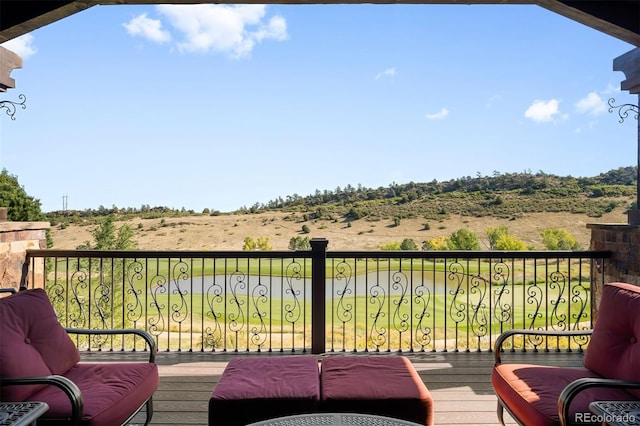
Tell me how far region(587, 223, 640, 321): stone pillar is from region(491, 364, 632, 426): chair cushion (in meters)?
2.05

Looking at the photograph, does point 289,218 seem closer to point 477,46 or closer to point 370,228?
point 370,228

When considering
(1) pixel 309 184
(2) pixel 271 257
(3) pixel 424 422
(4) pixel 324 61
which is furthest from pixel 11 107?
(1) pixel 309 184

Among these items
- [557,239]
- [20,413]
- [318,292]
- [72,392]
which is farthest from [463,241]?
[20,413]

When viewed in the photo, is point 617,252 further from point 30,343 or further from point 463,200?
point 463,200

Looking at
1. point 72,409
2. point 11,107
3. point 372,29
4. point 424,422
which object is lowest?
point 424,422

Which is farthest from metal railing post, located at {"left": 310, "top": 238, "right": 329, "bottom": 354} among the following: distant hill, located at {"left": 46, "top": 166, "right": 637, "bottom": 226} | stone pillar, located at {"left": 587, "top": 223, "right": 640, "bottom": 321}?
distant hill, located at {"left": 46, "top": 166, "right": 637, "bottom": 226}

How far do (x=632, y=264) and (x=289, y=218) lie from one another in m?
23.4

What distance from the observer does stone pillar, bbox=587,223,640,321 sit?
14.0 ft

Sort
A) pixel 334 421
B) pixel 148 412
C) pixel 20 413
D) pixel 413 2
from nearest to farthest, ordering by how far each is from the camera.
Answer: pixel 20 413, pixel 334 421, pixel 148 412, pixel 413 2

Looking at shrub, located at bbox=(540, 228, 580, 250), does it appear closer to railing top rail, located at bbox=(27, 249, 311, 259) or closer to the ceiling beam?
the ceiling beam

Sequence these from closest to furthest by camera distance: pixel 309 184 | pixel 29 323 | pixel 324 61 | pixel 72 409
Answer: pixel 72 409 < pixel 29 323 < pixel 324 61 < pixel 309 184

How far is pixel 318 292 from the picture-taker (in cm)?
452

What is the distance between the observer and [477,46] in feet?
86.5

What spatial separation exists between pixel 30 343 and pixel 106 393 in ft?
1.82
